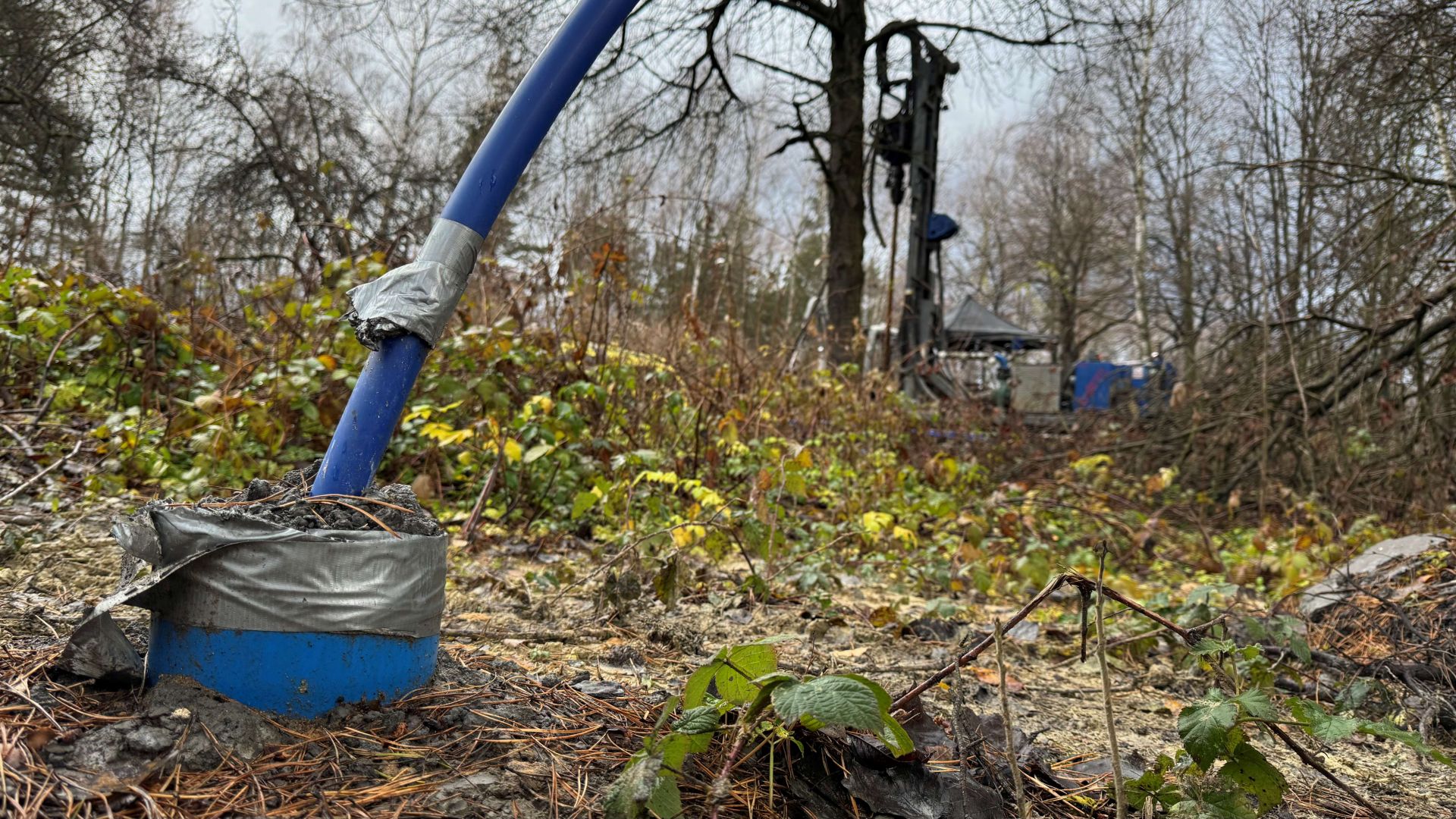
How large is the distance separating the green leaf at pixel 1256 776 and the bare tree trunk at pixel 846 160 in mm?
7733

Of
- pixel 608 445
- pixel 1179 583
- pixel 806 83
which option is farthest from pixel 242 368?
pixel 806 83

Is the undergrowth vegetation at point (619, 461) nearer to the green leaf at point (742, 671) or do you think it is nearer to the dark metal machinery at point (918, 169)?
the green leaf at point (742, 671)

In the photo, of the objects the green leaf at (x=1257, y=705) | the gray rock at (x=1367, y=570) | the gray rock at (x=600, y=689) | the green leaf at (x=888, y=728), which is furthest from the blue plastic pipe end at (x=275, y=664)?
the gray rock at (x=1367, y=570)

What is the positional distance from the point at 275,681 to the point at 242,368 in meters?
2.85

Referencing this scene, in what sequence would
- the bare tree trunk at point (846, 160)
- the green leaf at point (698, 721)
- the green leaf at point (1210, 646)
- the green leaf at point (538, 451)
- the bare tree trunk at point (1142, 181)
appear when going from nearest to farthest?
the green leaf at point (698, 721) → the green leaf at point (1210, 646) → the green leaf at point (538, 451) → the bare tree trunk at point (846, 160) → the bare tree trunk at point (1142, 181)

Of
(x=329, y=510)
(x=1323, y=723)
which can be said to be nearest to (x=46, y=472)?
(x=329, y=510)

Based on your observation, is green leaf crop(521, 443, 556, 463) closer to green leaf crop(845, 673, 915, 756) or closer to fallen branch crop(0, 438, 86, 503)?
fallen branch crop(0, 438, 86, 503)

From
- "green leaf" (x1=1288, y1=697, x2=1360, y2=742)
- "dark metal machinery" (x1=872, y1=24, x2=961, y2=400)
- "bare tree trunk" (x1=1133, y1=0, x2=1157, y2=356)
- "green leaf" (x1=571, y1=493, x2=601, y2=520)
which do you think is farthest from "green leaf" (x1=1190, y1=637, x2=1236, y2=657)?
"bare tree trunk" (x1=1133, y1=0, x2=1157, y2=356)

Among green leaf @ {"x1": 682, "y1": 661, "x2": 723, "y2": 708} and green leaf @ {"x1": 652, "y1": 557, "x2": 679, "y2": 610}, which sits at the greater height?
green leaf @ {"x1": 682, "y1": 661, "x2": 723, "y2": 708}

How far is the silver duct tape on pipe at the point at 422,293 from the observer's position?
60.2 inches

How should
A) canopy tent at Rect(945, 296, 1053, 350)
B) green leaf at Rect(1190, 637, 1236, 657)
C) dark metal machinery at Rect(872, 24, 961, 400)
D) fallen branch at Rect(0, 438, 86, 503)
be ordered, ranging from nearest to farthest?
green leaf at Rect(1190, 637, 1236, 657)
fallen branch at Rect(0, 438, 86, 503)
dark metal machinery at Rect(872, 24, 961, 400)
canopy tent at Rect(945, 296, 1053, 350)

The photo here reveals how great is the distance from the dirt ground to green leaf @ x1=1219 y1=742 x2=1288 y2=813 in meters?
0.24

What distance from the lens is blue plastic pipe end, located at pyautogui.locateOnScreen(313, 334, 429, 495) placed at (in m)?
1.54

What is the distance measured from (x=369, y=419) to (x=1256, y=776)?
5.03ft
